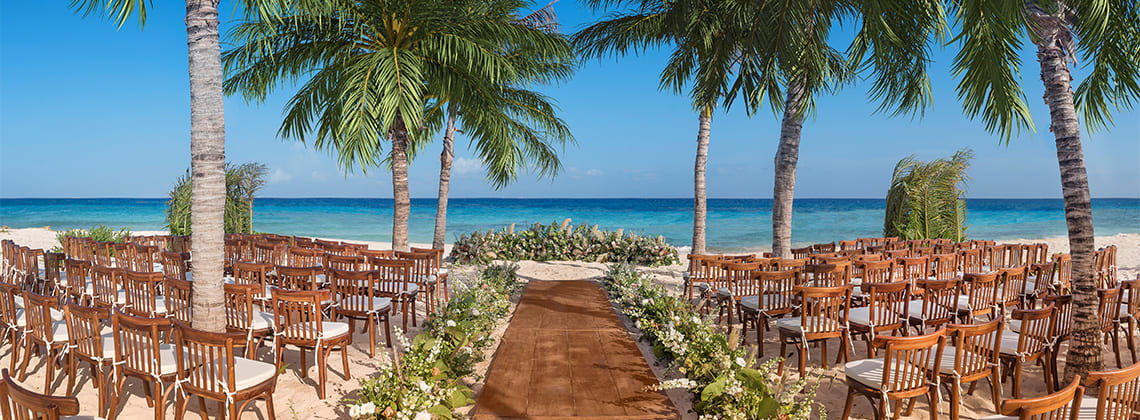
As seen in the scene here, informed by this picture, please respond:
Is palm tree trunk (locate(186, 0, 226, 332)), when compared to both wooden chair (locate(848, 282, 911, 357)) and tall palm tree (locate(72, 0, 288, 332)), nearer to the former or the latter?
tall palm tree (locate(72, 0, 288, 332))

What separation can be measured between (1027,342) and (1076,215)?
3.38 ft

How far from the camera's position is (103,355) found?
3.61 m

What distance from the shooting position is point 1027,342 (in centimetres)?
393

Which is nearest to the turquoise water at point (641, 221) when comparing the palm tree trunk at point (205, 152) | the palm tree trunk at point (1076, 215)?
the palm tree trunk at point (1076, 215)

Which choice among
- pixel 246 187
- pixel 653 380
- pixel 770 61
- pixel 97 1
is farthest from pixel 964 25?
pixel 246 187

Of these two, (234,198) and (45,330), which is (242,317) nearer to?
(45,330)

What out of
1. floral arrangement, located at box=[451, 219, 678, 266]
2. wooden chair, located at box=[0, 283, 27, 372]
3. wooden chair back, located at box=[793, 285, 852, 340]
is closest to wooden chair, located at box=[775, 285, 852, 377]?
wooden chair back, located at box=[793, 285, 852, 340]

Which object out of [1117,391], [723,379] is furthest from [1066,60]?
[723,379]

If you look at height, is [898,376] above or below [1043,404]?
below

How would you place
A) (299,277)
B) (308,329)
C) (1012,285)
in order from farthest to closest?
(1012,285) → (299,277) → (308,329)

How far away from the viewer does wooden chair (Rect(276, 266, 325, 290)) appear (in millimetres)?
5254

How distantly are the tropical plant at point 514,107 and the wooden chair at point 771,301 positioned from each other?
5.24 meters

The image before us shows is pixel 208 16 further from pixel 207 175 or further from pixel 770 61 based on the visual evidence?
pixel 770 61

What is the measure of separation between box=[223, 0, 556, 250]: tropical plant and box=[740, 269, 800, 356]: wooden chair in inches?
191
